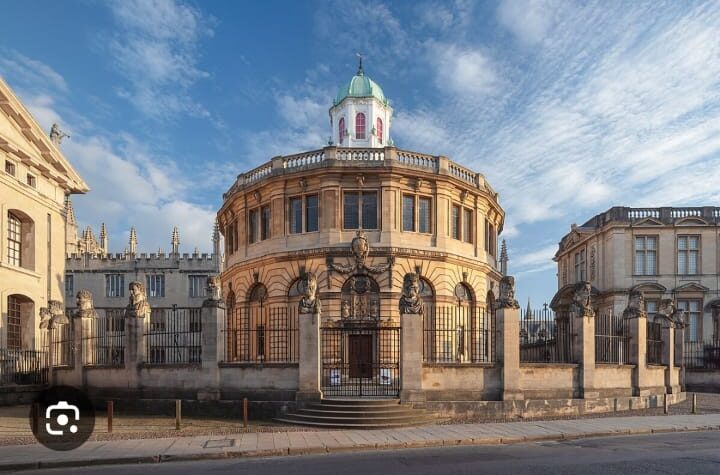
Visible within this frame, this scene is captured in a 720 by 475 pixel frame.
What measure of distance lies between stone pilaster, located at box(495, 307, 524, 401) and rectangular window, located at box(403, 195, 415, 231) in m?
11.7

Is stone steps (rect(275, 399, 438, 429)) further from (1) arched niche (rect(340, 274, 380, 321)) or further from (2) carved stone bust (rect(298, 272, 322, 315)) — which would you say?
(1) arched niche (rect(340, 274, 380, 321))

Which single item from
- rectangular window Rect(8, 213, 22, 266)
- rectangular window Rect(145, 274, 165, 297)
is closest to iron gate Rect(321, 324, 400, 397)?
rectangular window Rect(8, 213, 22, 266)

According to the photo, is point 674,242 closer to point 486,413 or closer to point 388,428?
point 486,413

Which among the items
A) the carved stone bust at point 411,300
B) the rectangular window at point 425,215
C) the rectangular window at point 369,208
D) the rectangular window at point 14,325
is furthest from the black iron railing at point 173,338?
the rectangular window at point 425,215

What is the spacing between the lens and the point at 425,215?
32.6m

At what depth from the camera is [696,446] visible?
49.2 ft

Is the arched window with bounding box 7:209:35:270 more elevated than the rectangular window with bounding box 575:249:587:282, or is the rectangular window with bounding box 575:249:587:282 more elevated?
the arched window with bounding box 7:209:35:270

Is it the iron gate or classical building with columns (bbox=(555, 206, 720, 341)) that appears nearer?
the iron gate

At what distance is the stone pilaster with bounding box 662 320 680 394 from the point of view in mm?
25984

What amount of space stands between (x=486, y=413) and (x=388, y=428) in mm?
4067

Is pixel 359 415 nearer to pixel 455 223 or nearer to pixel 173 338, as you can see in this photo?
pixel 173 338

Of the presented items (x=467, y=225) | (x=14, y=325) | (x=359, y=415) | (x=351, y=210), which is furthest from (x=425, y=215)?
(x=14, y=325)

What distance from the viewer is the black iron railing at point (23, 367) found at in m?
27.7

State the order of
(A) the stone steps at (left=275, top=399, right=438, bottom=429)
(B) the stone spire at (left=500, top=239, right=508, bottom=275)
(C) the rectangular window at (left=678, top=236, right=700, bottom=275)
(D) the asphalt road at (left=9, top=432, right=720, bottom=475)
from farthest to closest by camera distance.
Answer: (B) the stone spire at (left=500, top=239, right=508, bottom=275), (C) the rectangular window at (left=678, top=236, right=700, bottom=275), (A) the stone steps at (left=275, top=399, right=438, bottom=429), (D) the asphalt road at (left=9, top=432, right=720, bottom=475)
